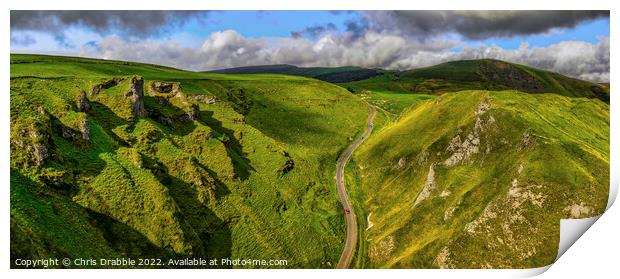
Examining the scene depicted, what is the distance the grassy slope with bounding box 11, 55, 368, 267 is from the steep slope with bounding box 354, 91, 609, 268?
9.41m

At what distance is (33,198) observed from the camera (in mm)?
30734

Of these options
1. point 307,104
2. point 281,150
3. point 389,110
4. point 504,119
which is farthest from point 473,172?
point 389,110

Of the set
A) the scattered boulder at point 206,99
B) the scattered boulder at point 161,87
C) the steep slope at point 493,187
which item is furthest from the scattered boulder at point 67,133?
the scattered boulder at point 206,99

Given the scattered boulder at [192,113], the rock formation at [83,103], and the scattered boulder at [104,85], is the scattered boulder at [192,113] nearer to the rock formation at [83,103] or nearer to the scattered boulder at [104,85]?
the scattered boulder at [104,85]

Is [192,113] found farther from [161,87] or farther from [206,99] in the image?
[206,99]

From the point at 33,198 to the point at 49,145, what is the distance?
728cm

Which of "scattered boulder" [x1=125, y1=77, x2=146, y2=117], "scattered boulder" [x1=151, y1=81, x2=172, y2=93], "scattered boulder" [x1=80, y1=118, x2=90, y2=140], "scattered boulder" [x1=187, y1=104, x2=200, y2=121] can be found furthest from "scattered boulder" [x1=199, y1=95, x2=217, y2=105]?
"scattered boulder" [x1=80, y1=118, x2=90, y2=140]

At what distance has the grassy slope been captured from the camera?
31.9 metres

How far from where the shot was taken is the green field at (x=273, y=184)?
34.2 metres

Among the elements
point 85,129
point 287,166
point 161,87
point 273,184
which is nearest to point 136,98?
point 85,129

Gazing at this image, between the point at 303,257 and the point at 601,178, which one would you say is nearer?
the point at 601,178

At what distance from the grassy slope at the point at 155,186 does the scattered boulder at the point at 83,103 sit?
760 millimetres

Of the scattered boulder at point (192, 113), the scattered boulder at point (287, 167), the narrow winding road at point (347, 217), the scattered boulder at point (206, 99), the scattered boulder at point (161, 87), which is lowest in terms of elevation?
A: the narrow winding road at point (347, 217)
